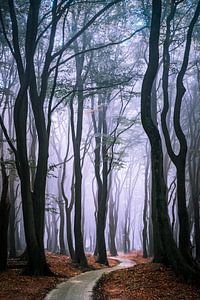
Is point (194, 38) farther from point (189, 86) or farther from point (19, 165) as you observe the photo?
point (19, 165)

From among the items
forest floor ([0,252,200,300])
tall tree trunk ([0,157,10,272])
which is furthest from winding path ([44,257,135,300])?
tall tree trunk ([0,157,10,272])

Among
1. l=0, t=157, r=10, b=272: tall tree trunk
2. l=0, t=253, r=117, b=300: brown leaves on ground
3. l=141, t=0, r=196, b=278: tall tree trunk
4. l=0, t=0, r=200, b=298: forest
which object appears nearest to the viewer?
l=0, t=253, r=117, b=300: brown leaves on ground

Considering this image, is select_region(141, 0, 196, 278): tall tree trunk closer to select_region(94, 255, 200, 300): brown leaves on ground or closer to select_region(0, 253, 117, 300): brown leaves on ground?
select_region(94, 255, 200, 300): brown leaves on ground

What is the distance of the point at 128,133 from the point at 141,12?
16.3 meters

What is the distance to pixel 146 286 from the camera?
12.2 metres

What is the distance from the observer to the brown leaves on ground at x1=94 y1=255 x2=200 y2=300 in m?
10.9

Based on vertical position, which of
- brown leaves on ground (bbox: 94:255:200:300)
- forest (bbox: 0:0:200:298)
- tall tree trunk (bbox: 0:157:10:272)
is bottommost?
brown leaves on ground (bbox: 94:255:200:300)

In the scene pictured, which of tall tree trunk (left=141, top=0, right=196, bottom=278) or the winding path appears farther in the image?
tall tree trunk (left=141, top=0, right=196, bottom=278)

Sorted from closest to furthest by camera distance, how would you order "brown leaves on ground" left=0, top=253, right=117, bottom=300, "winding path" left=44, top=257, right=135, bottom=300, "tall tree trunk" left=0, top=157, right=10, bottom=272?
"winding path" left=44, top=257, right=135, bottom=300, "brown leaves on ground" left=0, top=253, right=117, bottom=300, "tall tree trunk" left=0, top=157, right=10, bottom=272

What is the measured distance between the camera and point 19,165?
1518 cm

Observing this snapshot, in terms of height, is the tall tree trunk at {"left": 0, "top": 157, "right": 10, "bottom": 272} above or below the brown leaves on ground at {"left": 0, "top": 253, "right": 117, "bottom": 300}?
above

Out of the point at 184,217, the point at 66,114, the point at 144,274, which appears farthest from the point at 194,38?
the point at 66,114

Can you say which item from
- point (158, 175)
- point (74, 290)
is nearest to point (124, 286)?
point (74, 290)

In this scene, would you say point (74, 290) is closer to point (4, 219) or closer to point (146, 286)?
point (146, 286)
